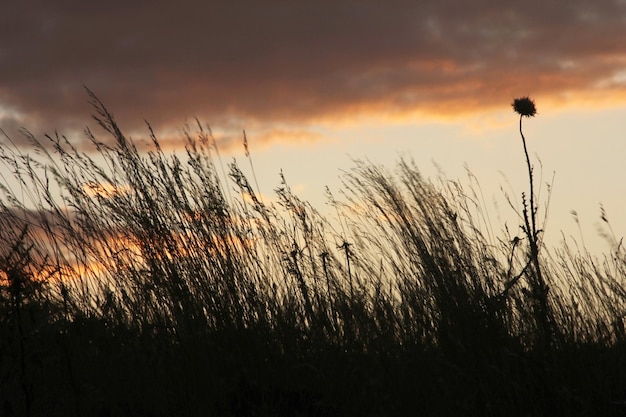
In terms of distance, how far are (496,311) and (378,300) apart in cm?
70

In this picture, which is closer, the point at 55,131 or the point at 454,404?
the point at 454,404

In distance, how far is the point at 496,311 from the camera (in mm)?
3484

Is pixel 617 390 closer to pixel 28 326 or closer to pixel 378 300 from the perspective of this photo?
pixel 378 300

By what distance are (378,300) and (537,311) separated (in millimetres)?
990

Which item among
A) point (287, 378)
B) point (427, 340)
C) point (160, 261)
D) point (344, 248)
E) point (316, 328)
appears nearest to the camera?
point (287, 378)

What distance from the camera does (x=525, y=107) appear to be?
3592 mm

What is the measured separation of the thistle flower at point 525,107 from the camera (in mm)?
3578

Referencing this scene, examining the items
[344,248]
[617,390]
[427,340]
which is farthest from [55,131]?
[617,390]

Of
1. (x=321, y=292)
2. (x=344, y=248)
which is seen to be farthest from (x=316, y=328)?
(x=344, y=248)

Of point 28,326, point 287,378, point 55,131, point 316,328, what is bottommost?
point 287,378

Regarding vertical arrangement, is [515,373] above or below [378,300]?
below

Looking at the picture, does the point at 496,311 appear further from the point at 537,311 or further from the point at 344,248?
the point at 344,248

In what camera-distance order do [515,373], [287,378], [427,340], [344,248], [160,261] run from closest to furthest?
[515,373]
[287,378]
[427,340]
[160,261]
[344,248]

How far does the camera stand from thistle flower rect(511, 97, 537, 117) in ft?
11.7
